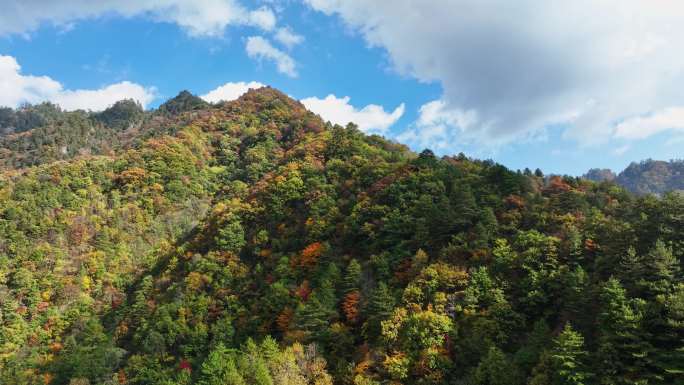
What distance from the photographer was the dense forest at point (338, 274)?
37.9 m

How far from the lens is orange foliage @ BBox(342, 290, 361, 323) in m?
51.9

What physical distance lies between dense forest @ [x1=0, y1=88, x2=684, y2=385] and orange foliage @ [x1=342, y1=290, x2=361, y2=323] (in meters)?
0.27

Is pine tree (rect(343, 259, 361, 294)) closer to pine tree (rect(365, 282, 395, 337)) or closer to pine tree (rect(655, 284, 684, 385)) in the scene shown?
pine tree (rect(365, 282, 395, 337))

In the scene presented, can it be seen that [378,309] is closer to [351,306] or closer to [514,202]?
[351,306]

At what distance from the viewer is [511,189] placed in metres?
64.2

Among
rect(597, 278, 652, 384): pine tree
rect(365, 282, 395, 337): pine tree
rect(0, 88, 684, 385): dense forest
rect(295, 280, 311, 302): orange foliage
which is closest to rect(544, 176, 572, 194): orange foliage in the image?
rect(0, 88, 684, 385): dense forest

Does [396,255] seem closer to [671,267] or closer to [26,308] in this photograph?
[671,267]

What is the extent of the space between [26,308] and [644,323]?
3752 inches

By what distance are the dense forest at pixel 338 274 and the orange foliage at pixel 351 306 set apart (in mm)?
272

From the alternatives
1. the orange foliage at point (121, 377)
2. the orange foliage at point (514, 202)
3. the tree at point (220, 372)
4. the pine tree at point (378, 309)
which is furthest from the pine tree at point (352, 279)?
the orange foliage at point (121, 377)

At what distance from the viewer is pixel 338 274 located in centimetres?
6000

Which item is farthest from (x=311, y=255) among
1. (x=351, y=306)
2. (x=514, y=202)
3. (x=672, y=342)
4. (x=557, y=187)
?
(x=672, y=342)

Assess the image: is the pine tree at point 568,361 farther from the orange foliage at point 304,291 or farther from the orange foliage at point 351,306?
the orange foliage at point 304,291

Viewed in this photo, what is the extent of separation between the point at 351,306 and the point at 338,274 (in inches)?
304
